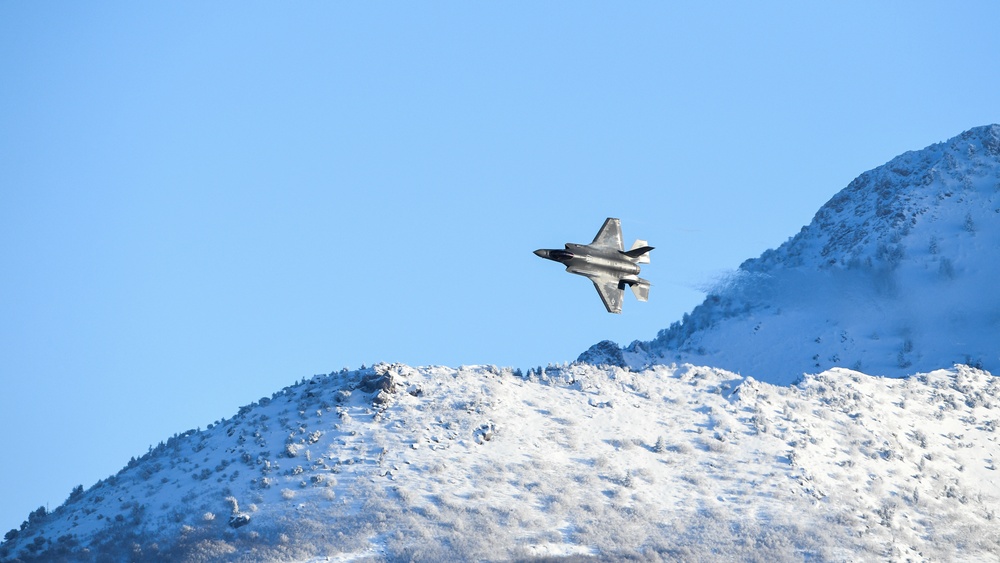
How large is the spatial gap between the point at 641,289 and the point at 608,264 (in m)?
3.16

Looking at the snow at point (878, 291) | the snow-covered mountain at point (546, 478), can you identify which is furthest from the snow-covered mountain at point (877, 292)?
the snow-covered mountain at point (546, 478)

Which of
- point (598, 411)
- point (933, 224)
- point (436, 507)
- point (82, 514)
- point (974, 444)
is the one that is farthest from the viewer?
point (933, 224)

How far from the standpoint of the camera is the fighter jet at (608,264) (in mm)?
67125

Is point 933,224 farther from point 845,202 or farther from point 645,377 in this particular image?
point 645,377

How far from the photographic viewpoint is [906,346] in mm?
111250

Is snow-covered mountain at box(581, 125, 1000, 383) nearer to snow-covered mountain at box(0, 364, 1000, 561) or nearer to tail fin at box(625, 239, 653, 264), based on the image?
snow-covered mountain at box(0, 364, 1000, 561)

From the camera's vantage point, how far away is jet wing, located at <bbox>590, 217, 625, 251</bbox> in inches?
2827

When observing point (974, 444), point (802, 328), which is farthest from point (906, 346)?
point (974, 444)

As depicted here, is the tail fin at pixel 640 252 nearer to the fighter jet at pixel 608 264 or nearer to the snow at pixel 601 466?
the fighter jet at pixel 608 264

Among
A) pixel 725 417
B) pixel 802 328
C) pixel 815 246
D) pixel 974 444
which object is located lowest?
pixel 974 444

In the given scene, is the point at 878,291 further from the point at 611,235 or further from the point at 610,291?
the point at 610,291

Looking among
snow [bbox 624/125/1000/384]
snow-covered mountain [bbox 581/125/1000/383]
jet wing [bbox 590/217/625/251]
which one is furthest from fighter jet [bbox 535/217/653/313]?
snow [bbox 624/125/1000/384]

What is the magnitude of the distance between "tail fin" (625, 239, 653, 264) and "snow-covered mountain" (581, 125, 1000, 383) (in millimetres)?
34055

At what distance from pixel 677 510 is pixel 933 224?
60085 mm
